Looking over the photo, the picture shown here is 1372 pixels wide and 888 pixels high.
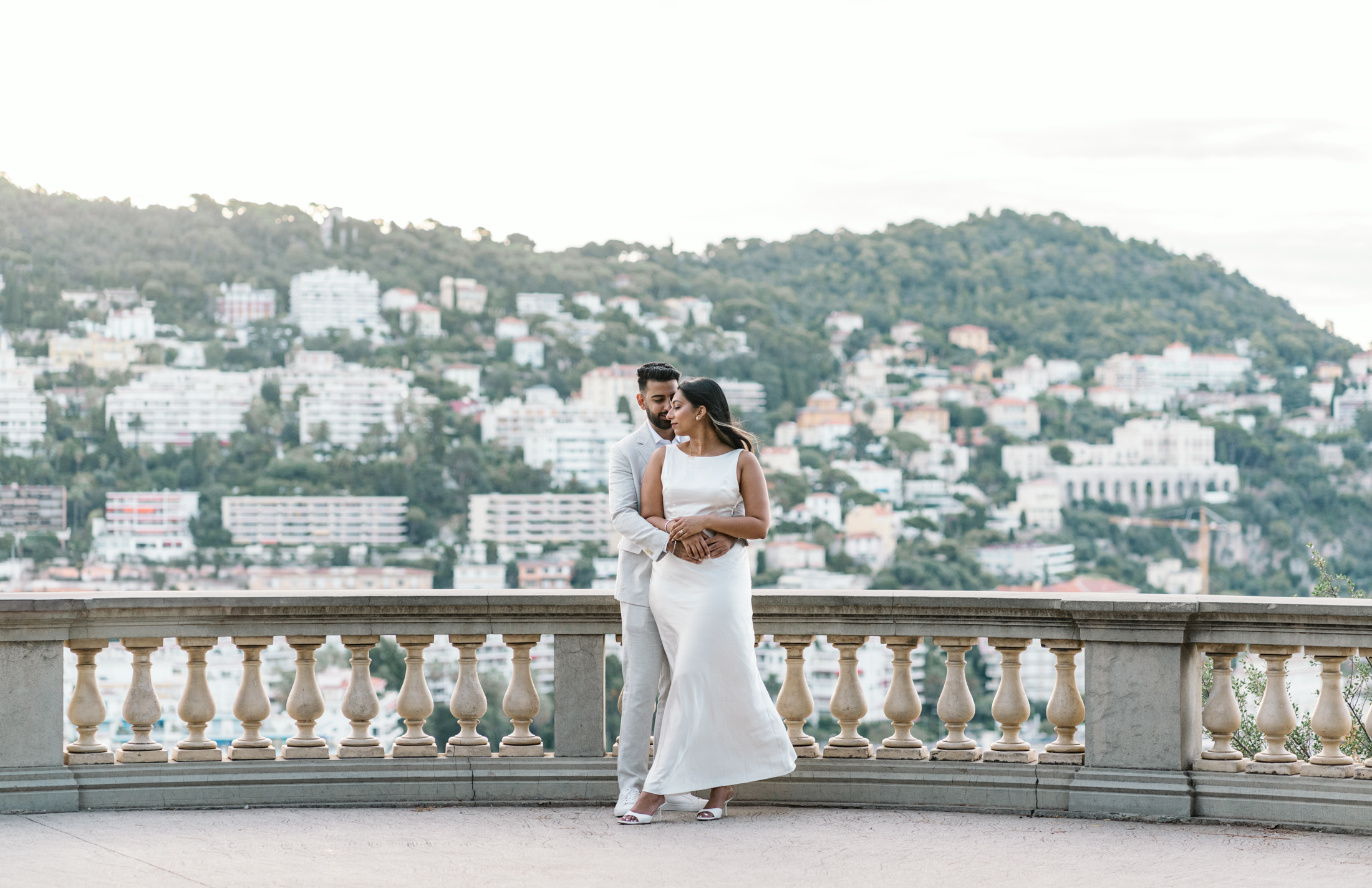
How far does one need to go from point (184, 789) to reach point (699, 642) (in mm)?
1778

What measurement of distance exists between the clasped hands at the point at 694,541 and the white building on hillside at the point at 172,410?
75389mm

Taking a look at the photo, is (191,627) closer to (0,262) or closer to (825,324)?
(0,262)

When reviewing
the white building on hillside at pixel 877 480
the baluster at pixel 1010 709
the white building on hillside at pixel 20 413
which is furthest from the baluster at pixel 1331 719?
the white building on hillside at pixel 877 480

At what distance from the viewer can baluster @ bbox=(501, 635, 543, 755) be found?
4.88 meters

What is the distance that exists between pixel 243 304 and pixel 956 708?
86.5 m

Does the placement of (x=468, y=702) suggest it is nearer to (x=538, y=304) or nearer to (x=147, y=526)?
(x=147, y=526)

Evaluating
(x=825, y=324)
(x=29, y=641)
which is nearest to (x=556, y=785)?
(x=29, y=641)

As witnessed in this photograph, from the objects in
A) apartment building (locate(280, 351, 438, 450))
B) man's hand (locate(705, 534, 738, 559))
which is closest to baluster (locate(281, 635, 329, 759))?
man's hand (locate(705, 534, 738, 559))

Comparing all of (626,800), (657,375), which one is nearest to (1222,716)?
(626,800)

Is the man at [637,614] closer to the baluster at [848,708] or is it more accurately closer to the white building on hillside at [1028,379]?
the baluster at [848,708]

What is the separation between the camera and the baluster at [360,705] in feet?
16.0

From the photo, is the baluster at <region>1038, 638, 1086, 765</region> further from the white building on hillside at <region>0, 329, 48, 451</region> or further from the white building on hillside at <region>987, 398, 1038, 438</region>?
the white building on hillside at <region>987, 398, 1038, 438</region>

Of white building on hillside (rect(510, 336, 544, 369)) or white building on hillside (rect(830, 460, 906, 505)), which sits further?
white building on hillside (rect(510, 336, 544, 369))

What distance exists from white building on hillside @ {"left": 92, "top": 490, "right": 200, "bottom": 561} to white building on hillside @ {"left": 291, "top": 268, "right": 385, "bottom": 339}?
18.4m
